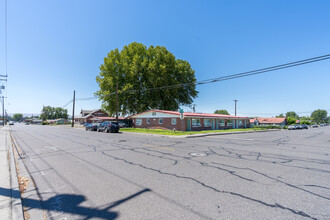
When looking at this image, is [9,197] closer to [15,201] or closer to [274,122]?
[15,201]

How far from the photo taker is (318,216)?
10.2 ft

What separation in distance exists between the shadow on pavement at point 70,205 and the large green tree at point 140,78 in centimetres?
3005

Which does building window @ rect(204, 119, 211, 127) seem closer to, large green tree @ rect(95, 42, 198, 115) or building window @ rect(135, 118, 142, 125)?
large green tree @ rect(95, 42, 198, 115)

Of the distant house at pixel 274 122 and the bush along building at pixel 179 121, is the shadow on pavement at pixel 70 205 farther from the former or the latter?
the distant house at pixel 274 122

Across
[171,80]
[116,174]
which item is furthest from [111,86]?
[116,174]

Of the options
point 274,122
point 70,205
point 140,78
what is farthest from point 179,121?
point 274,122

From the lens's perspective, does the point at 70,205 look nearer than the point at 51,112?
Yes

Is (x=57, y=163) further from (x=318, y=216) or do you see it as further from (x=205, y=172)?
(x=318, y=216)

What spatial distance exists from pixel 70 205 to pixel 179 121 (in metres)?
25.0

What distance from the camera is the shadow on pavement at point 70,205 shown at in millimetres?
3193

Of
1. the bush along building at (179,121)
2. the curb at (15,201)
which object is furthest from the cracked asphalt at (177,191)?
the bush along building at (179,121)

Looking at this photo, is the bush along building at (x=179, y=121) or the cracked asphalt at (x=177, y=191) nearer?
the cracked asphalt at (x=177, y=191)

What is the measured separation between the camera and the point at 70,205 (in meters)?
3.58

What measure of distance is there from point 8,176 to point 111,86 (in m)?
30.8
